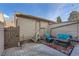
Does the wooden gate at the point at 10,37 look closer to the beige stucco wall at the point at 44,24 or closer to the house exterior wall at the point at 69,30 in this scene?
the beige stucco wall at the point at 44,24

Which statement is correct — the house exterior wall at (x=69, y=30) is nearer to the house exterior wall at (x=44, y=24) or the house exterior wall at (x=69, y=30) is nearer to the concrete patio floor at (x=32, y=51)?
the house exterior wall at (x=44, y=24)

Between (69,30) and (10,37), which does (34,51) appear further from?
(69,30)

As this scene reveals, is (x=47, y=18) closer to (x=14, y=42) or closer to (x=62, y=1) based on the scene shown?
(x=62, y=1)

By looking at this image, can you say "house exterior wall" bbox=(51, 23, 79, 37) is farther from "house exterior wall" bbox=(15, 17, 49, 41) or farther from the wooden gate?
the wooden gate

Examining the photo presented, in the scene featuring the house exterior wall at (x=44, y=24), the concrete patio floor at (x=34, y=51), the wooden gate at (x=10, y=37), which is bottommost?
the concrete patio floor at (x=34, y=51)

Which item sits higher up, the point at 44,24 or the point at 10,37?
the point at 44,24

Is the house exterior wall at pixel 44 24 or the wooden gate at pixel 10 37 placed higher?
the house exterior wall at pixel 44 24

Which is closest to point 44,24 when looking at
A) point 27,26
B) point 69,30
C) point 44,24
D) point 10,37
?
point 44,24

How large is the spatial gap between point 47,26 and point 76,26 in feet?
1.15

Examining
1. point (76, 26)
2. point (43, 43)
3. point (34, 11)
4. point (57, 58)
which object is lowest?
point (57, 58)

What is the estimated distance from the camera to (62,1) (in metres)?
2.73

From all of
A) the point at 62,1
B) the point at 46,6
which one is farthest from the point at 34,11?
the point at 62,1

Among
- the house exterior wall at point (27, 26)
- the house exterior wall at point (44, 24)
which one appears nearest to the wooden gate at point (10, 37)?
the house exterior wall at point (27, 26)

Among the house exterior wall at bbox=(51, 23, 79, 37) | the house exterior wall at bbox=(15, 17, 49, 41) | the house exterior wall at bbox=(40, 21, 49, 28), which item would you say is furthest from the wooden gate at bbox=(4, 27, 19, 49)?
the house exterior wall at bbox=(51, 23, 79, 37)
